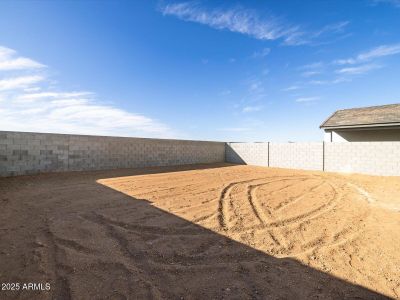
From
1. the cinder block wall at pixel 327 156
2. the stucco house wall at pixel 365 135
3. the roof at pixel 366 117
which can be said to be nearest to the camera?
the cinder block wall at pixel 327 156

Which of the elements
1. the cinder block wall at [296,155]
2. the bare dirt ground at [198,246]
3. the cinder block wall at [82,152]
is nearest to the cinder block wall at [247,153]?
the cinder block wall at [296,155]

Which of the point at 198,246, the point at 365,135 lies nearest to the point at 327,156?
the point at 365,135

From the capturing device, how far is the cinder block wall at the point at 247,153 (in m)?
15.6

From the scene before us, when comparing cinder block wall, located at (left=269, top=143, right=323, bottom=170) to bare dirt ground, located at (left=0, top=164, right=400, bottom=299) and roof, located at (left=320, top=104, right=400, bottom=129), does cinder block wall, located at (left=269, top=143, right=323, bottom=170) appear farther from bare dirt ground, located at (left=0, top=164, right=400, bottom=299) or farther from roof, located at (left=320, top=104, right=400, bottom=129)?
bare dirt ground, located at (left=0, top=164, right=400, bottom=299)

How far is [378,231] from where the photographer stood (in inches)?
161

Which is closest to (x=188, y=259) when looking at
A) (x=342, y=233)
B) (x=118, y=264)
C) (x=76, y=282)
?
(x=118, y=264)

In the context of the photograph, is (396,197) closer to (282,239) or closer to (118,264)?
(282,239)

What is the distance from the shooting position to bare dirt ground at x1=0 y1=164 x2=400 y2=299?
245 cm

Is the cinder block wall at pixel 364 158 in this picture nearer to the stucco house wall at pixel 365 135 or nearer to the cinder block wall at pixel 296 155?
the cinder block wall at pixel 296 155

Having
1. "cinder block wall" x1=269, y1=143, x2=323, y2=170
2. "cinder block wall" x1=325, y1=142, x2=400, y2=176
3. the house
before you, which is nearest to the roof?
the house

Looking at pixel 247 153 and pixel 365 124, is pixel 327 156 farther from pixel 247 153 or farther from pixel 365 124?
pixel 247 153

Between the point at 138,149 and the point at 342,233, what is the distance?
1084cm

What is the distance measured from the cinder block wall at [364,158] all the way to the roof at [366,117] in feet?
4.65

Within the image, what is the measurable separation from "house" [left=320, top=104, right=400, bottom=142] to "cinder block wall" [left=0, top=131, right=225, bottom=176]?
8885 millimetres
